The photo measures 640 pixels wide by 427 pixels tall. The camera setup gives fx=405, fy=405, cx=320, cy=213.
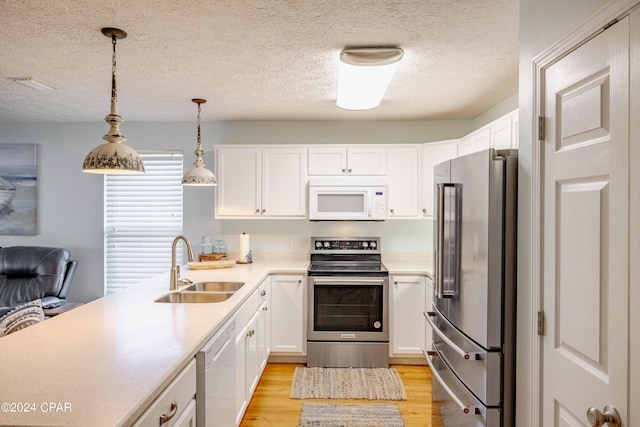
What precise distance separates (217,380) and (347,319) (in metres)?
1.95

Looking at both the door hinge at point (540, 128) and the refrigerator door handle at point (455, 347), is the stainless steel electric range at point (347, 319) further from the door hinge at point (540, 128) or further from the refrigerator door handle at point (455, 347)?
the door hinge at point (540, 128)

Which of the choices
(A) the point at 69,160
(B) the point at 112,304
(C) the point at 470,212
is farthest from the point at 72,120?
(C) the point at 470,212

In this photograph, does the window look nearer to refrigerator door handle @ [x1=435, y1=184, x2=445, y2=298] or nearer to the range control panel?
the range control panel

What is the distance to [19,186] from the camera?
14.6ft

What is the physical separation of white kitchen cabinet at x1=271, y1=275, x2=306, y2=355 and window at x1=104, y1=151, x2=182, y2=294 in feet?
4.61

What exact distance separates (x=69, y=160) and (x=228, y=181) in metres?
1.90

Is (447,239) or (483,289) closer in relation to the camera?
(483,289)

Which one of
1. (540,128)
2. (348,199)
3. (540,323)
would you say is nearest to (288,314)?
(348,199)

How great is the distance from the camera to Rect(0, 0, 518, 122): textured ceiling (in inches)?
76.0

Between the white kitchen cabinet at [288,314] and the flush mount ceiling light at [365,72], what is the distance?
172 centimetres

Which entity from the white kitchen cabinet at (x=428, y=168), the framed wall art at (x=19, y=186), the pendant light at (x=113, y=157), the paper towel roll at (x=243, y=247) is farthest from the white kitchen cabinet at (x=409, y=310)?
the framed wall art at (x=19, y=186)

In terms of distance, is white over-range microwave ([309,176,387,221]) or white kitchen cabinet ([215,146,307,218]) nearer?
white over-range microwave ([309,176,387,221])

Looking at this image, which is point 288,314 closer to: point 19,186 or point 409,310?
point 409,310

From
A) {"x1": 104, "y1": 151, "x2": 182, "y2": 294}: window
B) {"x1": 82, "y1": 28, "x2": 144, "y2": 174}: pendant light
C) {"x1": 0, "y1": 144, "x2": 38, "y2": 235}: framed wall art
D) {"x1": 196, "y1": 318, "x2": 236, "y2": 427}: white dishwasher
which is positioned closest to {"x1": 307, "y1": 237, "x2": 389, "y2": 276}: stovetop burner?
{"x1": 104, "y1": 151, "x2": 182, "y2": 294}: window
